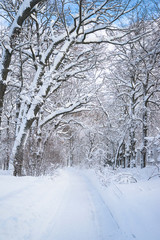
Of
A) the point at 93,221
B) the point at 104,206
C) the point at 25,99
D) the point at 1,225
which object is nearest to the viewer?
the point at 1,225

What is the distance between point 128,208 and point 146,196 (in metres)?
0.52

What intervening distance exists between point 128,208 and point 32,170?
6316 mm

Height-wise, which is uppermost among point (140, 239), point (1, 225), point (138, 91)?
point (138, 91)

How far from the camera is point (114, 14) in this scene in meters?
6.66

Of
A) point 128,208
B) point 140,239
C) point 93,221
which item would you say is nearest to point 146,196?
point 128,208

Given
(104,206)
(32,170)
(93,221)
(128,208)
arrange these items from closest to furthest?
1. (128,208)
2. (93,221)
3. (104,206)
4. (32,170)

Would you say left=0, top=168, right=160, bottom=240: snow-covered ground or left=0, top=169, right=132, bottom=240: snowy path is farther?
left=0, top=169, right=132, bottom=240: snowy path

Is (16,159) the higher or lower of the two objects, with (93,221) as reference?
higher

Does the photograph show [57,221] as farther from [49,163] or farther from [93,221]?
[49,163]

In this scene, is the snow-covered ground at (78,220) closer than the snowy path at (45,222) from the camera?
Yes

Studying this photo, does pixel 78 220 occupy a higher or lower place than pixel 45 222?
lower

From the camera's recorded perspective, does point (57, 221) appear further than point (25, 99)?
No

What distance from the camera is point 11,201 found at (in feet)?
10.8

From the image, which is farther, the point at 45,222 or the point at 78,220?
the point at 78,220
